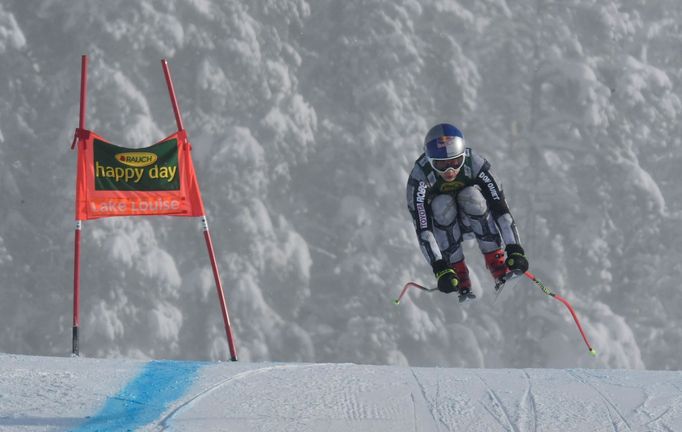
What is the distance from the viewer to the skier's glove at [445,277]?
6367 mm

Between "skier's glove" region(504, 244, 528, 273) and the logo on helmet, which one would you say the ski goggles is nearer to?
the logo on helmet

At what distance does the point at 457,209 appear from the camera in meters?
6.80

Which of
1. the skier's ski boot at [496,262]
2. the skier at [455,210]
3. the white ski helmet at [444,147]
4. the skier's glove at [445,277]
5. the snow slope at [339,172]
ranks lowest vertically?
the skier's glove at [445,277]

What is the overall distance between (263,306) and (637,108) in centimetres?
678

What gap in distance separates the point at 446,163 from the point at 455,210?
512 millimetres

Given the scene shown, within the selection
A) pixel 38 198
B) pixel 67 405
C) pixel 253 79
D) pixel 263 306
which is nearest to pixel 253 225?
pixel 263 306

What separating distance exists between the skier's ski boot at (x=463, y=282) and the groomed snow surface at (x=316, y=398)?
491 millimetres

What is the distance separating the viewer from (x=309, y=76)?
15.7 meters

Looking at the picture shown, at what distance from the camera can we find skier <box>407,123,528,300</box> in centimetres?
636

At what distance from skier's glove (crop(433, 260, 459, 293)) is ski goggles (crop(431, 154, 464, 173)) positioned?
60cm

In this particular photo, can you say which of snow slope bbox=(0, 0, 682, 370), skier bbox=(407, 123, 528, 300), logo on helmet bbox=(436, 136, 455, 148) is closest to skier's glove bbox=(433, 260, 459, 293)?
skier bbox=(407, 123, 528, 300)

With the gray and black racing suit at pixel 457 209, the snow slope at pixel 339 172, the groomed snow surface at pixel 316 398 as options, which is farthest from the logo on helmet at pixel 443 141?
the snow slope at pixel 339 172

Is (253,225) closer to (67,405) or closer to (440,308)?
(440,308)

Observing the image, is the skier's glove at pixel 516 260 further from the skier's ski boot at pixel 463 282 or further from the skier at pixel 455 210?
the skier's ski boot at pixel 463 282
